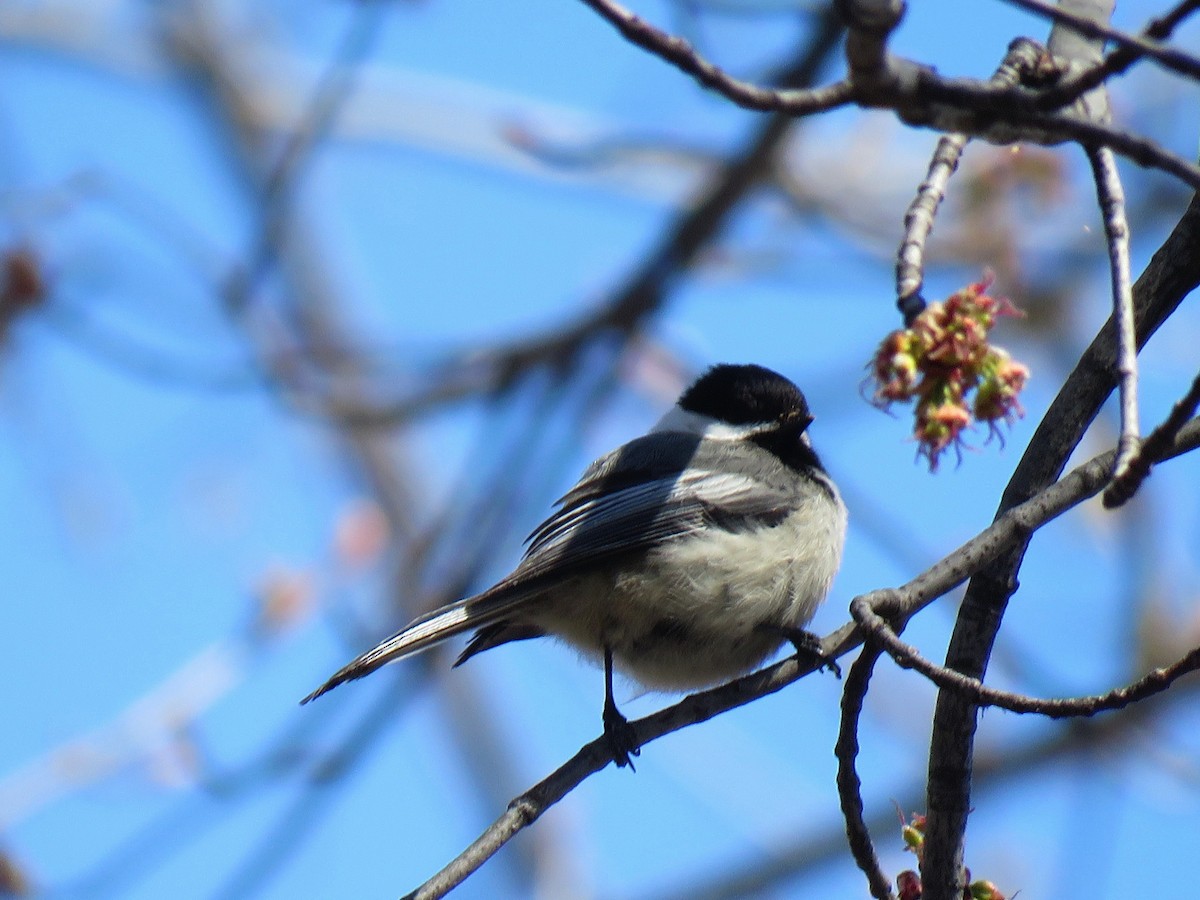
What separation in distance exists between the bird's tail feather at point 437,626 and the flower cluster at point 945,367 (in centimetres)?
114


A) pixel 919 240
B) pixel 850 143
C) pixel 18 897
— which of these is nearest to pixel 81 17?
→ pixel 850 143

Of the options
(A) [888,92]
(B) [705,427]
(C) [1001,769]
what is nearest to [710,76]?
(A) [888,92]

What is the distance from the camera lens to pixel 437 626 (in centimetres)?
287

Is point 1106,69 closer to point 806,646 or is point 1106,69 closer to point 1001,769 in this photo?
point 806,646

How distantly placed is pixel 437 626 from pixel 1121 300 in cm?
160

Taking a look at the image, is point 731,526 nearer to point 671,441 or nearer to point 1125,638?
point 671,441

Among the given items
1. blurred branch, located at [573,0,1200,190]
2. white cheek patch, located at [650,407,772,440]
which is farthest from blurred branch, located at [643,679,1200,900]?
blurred branch, located at [573,0,1200,190]

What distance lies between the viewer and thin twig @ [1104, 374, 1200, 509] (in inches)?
61.1

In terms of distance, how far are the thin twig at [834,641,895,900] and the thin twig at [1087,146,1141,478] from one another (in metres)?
0.56

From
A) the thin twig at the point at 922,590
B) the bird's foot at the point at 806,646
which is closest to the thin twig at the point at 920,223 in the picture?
the thin twig at the point at 922,590

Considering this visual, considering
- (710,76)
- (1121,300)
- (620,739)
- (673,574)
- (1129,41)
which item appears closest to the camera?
(1129,41)

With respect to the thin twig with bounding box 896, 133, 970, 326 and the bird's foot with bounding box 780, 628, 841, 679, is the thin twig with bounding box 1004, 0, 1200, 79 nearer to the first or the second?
the thin twig with bounding box 896, 133, 970, 326

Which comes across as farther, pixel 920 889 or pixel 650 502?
pixel 650 502

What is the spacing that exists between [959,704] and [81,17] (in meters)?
8.69
